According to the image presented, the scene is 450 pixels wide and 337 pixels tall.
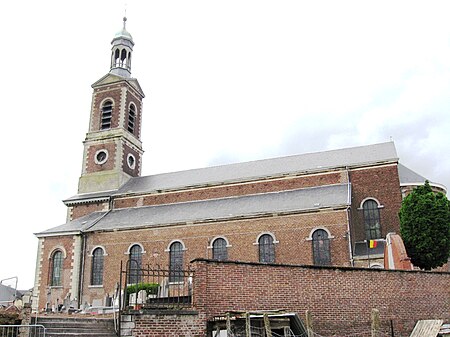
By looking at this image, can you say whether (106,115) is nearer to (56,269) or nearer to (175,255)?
(56,269)

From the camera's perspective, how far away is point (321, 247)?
21281 mm

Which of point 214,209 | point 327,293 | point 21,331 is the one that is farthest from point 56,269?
point 327,293

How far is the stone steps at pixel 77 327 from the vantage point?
10281mm

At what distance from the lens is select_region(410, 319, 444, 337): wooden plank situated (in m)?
12.0

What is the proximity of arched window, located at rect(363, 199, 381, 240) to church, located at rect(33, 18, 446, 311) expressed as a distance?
5cm

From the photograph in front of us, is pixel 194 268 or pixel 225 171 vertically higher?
pixel 225 171

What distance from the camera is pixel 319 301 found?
11.7 meters

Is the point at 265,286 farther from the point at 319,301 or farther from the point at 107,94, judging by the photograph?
the point at 107,94

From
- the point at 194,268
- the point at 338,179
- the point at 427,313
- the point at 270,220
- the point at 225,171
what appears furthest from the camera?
the point at 225,171

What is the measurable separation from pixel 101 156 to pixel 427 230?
21084 millimetres

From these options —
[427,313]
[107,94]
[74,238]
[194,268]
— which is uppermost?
[107,94]

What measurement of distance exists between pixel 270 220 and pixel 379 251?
510cm

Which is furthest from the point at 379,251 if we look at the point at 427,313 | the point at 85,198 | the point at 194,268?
the point at 85,198

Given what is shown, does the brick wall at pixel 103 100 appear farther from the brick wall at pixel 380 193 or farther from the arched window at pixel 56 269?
the brick wall at pixel 380 193
